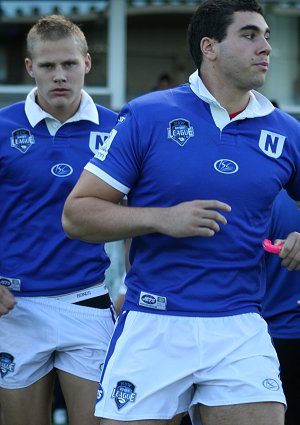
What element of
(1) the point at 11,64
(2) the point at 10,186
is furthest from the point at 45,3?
(2) the point at 10,186

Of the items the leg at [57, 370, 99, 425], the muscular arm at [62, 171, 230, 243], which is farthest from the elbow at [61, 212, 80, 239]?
the leg at [57, 370, 99, 425]

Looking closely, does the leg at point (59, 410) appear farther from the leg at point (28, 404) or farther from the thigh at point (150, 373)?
the thigh at point (150, 373)

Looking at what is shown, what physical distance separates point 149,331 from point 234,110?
1.05m

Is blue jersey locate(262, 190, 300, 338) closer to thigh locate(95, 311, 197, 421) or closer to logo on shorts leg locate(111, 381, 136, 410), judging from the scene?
thigh locate(95, 311, 197, 421)

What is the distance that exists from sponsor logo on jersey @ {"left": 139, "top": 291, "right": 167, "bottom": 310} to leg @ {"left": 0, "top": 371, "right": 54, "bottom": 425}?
1188mm

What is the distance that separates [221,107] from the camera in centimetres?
430

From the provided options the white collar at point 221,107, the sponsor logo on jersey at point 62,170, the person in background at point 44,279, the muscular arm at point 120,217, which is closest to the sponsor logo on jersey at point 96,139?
the person in background at point 44,279

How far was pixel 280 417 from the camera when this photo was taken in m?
3.99

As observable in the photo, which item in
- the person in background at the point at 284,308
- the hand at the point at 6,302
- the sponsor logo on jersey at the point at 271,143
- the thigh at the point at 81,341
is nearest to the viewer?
the sponsor logo on jersey at the point at 271,143

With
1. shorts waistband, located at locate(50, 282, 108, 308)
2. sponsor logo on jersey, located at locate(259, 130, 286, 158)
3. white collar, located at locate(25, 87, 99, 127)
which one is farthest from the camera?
white collar, located at locate(25, 87, 99, 127)

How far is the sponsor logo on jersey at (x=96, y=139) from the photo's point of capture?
5215mm

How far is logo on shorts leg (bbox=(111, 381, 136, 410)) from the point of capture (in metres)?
4.00

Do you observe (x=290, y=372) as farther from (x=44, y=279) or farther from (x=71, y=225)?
(x=71, y=225)

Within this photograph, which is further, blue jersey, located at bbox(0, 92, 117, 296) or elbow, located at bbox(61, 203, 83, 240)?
blue jersey, located at bbox(0, 92, 117, 296)
